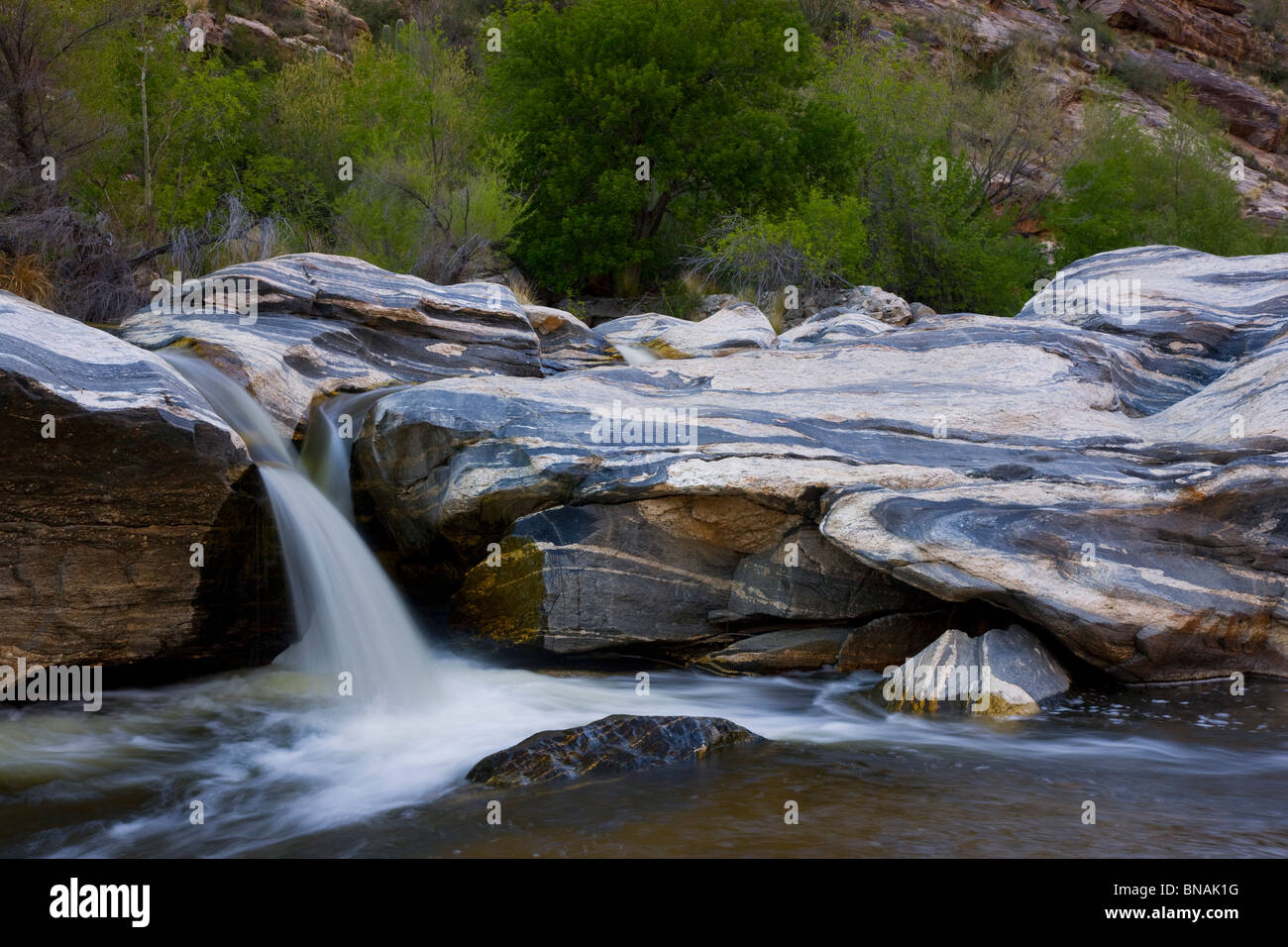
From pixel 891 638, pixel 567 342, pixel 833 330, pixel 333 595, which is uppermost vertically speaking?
pixel 833 330

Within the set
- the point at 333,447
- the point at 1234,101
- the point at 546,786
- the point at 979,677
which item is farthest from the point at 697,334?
the point at 1234,101

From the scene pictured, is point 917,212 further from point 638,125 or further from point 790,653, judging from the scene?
point 790,653

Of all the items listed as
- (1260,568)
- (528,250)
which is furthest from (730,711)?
(528,250)

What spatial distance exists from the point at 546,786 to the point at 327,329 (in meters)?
6.65

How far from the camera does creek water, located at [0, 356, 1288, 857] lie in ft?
15.7

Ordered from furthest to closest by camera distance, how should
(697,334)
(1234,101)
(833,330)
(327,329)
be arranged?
(1234,101) → (697,334) → (833,330) → (327,329)

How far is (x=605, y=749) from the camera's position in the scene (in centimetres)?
573

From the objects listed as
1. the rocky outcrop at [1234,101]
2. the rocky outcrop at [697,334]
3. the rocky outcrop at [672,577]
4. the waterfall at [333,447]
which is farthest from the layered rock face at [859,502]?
the rocky outcrop at [1234,101]

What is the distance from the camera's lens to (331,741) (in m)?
6.46

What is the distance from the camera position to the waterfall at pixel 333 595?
25.0 feet

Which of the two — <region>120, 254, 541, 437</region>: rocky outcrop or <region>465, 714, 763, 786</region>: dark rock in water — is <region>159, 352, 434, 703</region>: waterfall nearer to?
<region>120, 254, 541, 437</region>: rocky outcrop

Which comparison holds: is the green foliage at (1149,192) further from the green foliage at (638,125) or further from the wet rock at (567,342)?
the wet rock at (567,342)

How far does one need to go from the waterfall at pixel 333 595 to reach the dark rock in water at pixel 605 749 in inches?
74.0
